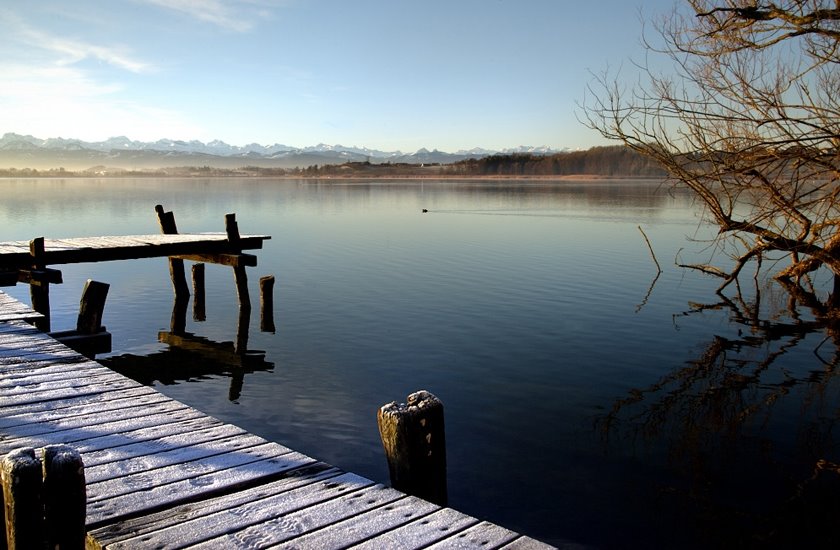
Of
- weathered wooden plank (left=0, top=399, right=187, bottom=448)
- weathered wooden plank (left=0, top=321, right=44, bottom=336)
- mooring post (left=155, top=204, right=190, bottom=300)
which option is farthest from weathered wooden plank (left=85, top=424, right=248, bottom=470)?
mooring post (left=155, top=204, right=190, bottom=300)

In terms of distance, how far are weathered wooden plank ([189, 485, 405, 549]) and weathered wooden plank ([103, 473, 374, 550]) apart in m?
0.05

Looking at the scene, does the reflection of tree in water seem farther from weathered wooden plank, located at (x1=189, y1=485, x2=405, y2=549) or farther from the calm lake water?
weathered wooden plank, located at (x1=189, y1=485, x2=405, y2=549)

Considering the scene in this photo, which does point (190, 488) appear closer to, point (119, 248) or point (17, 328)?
point (17, 328)

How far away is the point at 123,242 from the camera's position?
1669 cm

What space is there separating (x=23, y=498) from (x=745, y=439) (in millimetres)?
9756

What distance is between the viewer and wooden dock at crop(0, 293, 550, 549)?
4.48m

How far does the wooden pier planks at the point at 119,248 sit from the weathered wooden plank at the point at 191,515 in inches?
456

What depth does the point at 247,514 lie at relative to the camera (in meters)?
4.78

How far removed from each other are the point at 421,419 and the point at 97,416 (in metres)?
3.33

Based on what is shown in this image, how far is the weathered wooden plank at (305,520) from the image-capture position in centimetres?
441

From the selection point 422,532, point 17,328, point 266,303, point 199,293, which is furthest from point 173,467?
point 199,293

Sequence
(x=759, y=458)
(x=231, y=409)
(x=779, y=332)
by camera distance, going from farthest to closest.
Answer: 1. (x=779, y=332)
2. (x=231, y=409)
3. (x=759, y=458)

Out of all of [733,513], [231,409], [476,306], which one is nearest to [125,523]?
[733,513]

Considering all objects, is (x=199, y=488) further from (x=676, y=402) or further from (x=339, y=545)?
(x=676, y=402)
